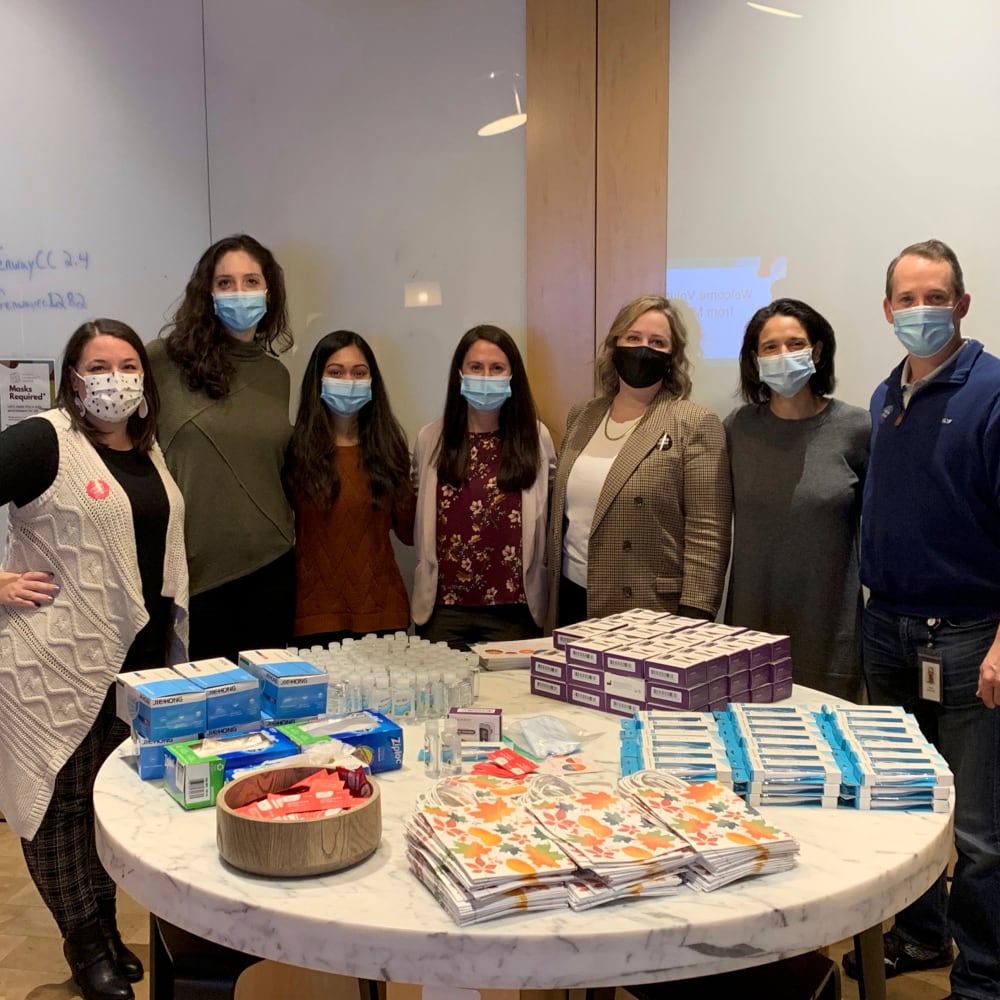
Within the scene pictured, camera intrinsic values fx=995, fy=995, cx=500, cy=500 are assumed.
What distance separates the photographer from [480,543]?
2.97 metres

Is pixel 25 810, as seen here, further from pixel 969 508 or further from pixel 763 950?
pixel 969 508

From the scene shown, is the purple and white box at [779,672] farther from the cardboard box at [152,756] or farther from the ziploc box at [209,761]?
the cardboard box at [152,756]

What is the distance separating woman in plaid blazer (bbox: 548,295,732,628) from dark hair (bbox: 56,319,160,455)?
1167 millimetres

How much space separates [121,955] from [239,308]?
5.83ft

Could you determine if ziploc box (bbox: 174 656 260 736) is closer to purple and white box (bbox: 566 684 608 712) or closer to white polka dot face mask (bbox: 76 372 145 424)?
purple and white box (bbox: 566 684 608 712)

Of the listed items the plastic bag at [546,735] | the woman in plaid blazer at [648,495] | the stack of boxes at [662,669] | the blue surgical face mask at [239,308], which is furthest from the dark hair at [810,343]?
the blue surgical face mask at [239,308]

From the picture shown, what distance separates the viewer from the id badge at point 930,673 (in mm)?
2305

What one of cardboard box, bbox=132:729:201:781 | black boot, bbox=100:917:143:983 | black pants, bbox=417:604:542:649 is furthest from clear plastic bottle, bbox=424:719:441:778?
black boot, bbox=100:917:143:983

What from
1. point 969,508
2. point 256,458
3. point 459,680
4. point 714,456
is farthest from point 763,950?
point 256,458

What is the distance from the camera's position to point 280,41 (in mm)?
3514

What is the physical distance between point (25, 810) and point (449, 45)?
8.81 ft

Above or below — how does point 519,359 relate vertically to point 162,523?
above

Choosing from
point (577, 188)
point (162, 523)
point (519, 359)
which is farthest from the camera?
point (577, 188)

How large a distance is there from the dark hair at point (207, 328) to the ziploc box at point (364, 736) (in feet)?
4.76
